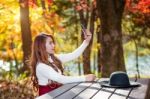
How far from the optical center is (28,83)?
33.5 feet

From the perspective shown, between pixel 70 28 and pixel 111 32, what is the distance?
18.0m

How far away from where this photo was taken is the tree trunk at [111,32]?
456 inches

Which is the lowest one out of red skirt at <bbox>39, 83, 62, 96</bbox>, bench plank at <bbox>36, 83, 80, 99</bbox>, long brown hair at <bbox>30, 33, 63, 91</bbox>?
red skirt at <bbox>39, 83, 62, 96</bbox>

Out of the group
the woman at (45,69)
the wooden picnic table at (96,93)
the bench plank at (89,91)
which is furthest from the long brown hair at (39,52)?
the bench plank at (89,91)

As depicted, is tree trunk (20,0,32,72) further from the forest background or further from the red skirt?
Answer: the red skirt

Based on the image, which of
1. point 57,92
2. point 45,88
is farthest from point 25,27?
point 57,92

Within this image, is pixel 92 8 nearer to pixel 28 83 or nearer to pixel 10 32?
pixel 10 32

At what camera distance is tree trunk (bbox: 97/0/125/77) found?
11.6 metres

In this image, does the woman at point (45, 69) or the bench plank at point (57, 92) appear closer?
the bench plank at point (57, 92)

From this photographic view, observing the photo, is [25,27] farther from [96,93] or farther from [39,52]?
[96,93]

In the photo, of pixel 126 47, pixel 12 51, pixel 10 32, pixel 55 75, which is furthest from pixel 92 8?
pixel 126 47

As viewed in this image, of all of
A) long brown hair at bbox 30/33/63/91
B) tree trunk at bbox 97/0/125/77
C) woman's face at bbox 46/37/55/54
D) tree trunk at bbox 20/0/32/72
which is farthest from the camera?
tree trunk at bbox 20/0/32/72

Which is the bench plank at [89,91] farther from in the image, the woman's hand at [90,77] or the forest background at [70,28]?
the forest background at [70,28]

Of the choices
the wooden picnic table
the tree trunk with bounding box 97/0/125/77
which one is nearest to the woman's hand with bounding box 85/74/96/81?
the wooden picnic table
